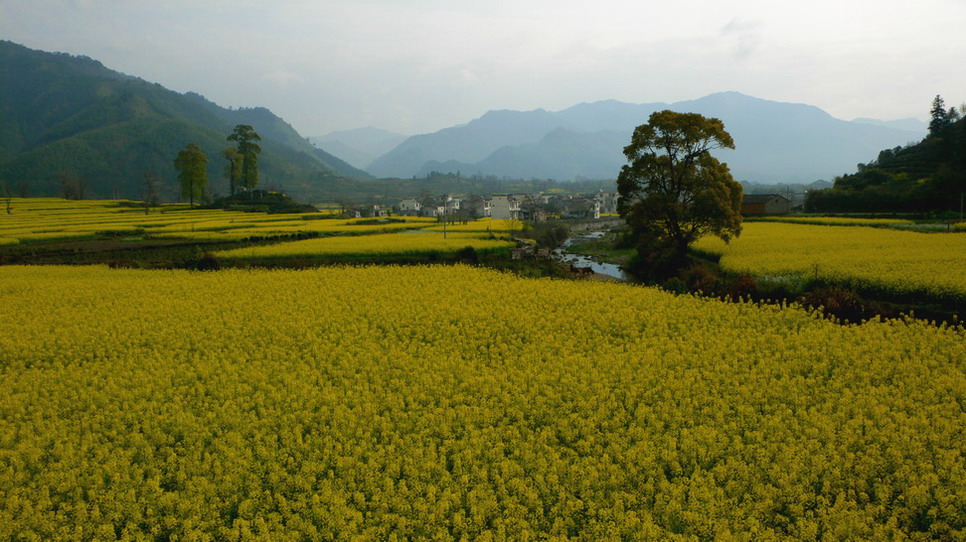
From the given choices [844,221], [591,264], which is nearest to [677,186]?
[591,264]

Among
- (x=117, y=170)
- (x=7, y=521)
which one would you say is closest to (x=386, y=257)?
(x=7, y=521)

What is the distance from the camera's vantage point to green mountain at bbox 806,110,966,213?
53031 millimetres

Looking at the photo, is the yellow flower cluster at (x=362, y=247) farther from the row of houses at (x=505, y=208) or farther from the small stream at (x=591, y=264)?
the row of houses at (x=505, y=208)

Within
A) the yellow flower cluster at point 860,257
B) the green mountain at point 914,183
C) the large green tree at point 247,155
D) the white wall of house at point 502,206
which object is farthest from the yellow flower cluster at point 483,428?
the white wall of house at point 502,206

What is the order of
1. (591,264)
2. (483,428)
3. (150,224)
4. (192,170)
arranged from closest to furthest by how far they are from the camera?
1. (483,428)
2. (591,264)
3. (150,224)
4. (192,170)

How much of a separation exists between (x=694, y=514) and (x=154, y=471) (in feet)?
29.0

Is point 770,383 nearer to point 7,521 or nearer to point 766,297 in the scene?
point 766,297

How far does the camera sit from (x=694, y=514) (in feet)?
23.8

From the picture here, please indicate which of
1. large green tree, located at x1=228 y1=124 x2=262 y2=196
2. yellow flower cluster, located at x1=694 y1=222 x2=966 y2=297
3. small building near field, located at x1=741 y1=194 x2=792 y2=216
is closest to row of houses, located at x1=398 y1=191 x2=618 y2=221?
large green tree, located at x1=228 y1=124 x2=262 y2=196

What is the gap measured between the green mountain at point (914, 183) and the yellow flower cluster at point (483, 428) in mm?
49711

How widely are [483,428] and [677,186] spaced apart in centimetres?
2573

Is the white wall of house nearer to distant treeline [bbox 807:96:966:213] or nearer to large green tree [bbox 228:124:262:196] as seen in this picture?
large green tree [bbox 228:124:262:196]

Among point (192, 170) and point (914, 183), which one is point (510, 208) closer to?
point (192, 170)

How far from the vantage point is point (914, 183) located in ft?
199
